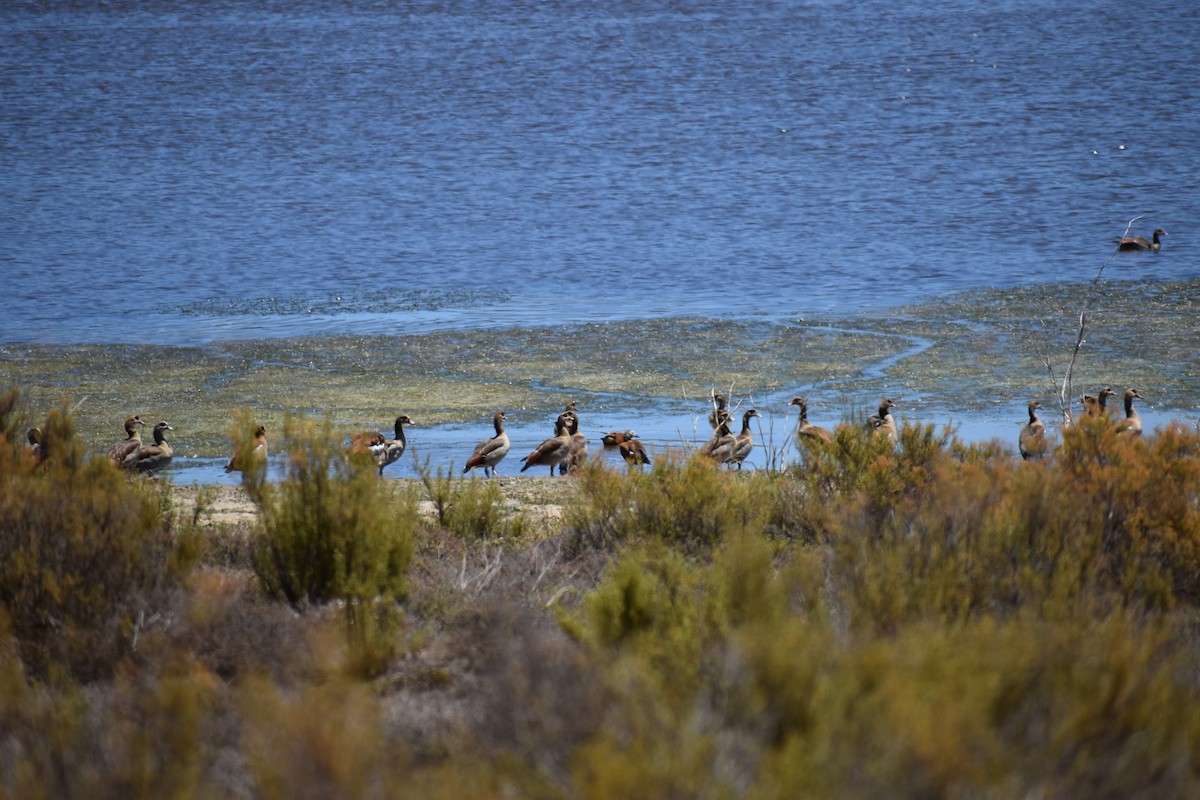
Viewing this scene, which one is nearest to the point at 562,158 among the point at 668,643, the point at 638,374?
the point at 638,374

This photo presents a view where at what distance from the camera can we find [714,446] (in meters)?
12.6

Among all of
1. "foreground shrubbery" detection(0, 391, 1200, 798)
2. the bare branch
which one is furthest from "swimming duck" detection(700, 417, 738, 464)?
"foreground shrubbery" detection(0, 391, 1200, 798)

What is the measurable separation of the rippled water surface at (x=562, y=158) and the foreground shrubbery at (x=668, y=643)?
15.3m

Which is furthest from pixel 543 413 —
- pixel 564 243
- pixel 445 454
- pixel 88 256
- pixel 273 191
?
pixel 273 191

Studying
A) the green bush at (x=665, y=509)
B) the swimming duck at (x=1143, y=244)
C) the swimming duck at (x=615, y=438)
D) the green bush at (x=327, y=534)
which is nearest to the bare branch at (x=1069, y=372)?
the green bush at (x=665, y=509)

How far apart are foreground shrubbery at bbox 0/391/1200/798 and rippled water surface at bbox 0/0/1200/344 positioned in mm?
15297

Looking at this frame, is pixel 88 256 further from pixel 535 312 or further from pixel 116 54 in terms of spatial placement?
pixel 116 54

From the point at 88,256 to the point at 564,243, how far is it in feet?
38.0

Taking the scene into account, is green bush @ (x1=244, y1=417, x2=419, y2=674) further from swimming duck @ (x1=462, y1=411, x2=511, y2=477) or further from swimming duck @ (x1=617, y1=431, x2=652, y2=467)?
swimming duck @ (x1=462, y1=411, x2=511, y2=477)

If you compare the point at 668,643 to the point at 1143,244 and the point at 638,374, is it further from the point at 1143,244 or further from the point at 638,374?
the point at 1143,244

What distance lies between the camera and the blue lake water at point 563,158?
89.9 feet

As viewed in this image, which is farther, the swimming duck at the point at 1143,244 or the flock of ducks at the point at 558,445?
the swimming duck at the point at 1143,244

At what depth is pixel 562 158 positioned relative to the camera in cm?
4828

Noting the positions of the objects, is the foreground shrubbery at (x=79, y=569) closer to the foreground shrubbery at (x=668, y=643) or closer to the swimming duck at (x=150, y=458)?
the foreground shrubbery at (x=668, y=643)
